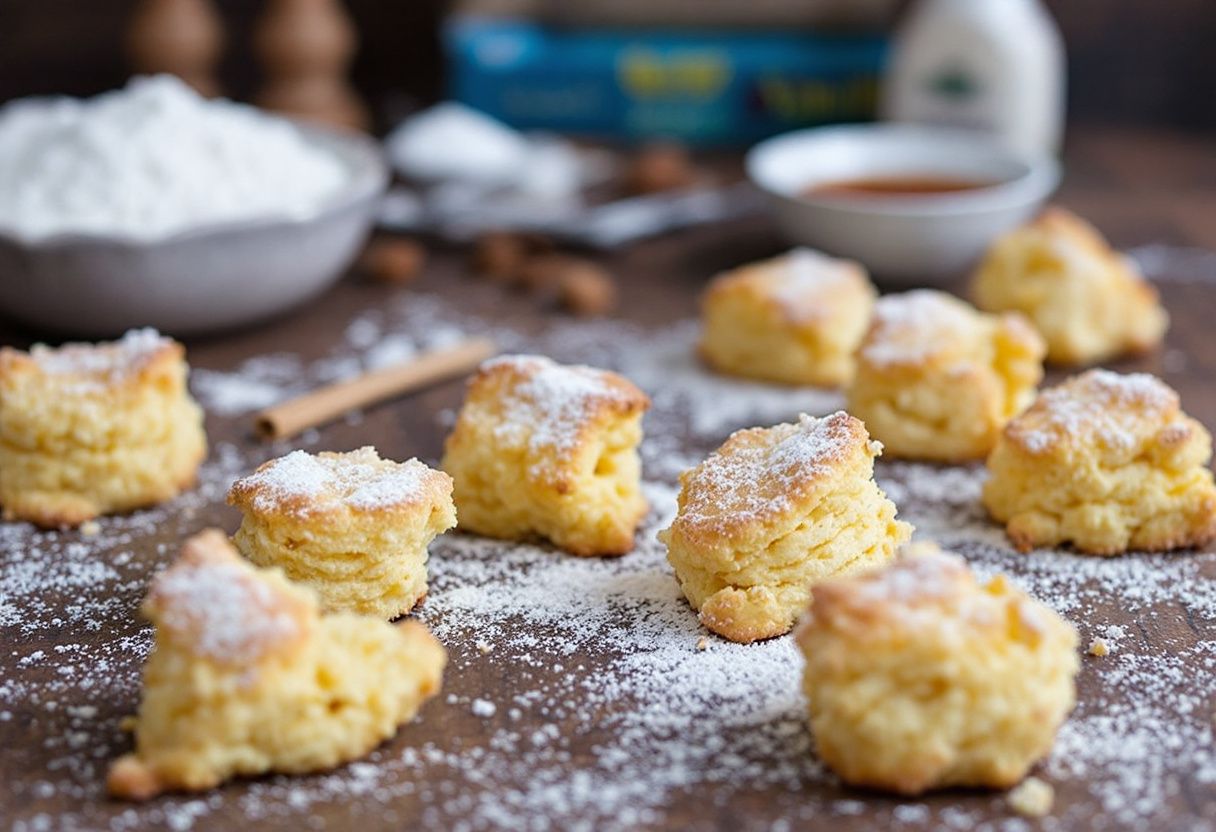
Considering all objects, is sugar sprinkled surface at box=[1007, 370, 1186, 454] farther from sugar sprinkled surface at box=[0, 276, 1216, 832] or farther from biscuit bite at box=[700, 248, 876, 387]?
biscuit bite at box=[700, 248, 876, 387]

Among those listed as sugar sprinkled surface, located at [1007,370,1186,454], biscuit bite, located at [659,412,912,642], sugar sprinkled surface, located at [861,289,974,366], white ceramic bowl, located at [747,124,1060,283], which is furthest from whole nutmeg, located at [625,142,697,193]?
biscuit bite, located at [659,412,912,642]

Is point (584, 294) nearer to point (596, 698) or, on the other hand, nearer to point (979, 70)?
point (979, 70)

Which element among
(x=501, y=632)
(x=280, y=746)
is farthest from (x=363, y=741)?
(x=501, y=632)

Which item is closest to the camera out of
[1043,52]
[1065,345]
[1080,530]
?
[1080,530]

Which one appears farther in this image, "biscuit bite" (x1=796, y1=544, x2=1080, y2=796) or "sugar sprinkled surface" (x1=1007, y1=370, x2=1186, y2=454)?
"sugar sprinkled surface" (x1=1007, y1=370, x2=1186, y2=454)

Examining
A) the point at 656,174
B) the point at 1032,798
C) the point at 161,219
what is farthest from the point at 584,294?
the point at 1032,798

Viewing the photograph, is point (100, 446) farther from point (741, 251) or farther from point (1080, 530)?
point (741, 251)

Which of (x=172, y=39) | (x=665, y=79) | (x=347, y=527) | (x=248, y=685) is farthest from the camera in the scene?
(x=665, y=79)
